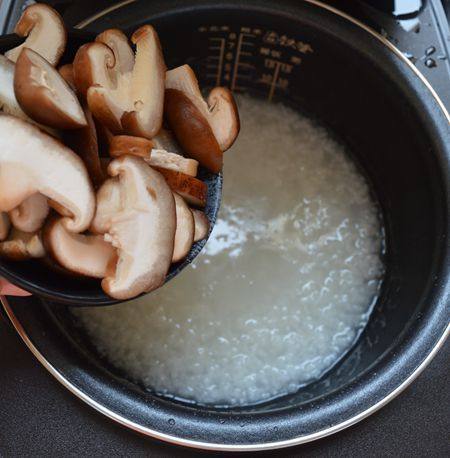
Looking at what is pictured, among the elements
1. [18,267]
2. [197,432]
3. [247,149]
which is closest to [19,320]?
[18,267]

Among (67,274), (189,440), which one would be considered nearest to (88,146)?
(67,274)

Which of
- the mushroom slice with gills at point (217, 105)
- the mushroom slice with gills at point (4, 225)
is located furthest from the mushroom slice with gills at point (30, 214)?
the mushroom slice with gills at point (217, 105)

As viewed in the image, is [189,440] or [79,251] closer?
[79,251]

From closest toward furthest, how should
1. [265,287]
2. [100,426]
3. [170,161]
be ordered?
[170,161]
[100,426]
[265,287]

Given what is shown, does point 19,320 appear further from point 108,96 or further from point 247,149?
point 247,149

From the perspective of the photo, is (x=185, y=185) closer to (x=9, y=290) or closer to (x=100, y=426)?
(x=9, y=290)

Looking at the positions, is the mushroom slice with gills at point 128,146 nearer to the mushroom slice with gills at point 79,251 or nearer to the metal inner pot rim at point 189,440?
the mushroom slice with gills at point 79,251

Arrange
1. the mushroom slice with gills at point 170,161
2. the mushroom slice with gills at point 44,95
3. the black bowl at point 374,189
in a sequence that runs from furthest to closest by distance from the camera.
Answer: the black bowl at point 374,189
the mushroom slice with gills at point 170,161
the mushroom slice with gills at point 44,95
